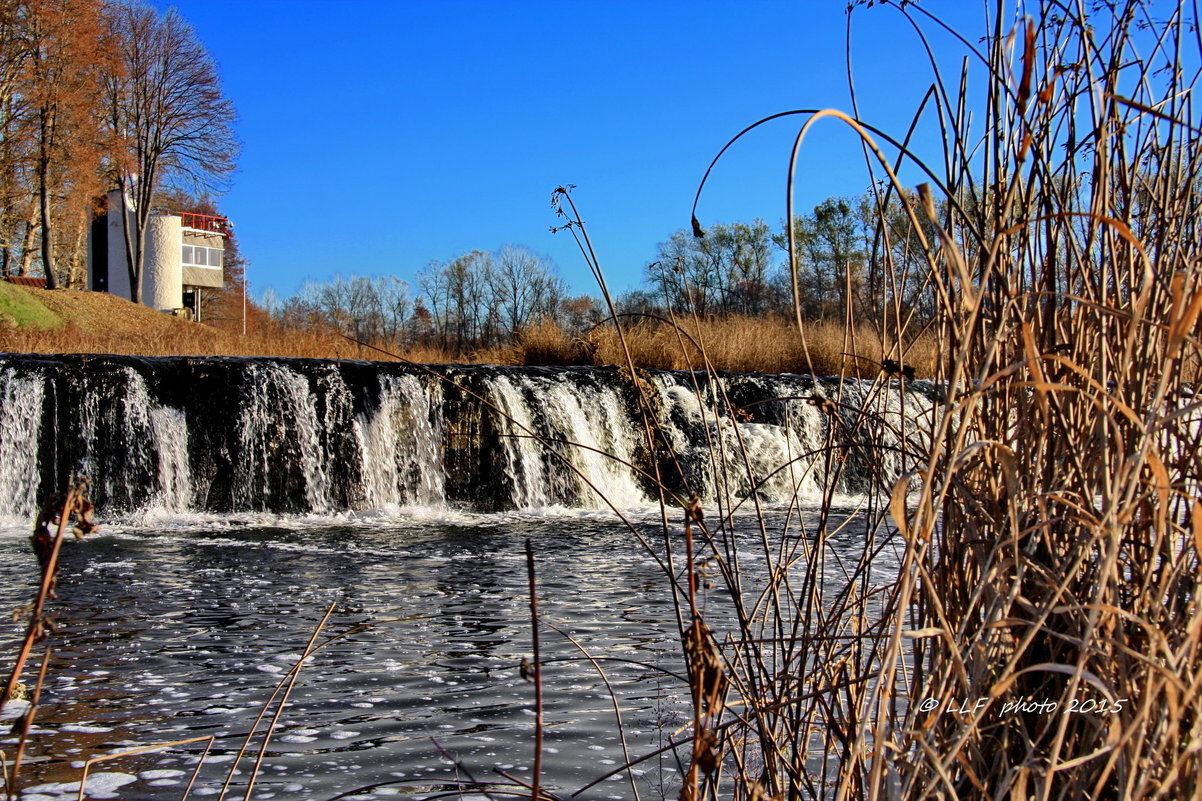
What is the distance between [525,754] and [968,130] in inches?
93.9

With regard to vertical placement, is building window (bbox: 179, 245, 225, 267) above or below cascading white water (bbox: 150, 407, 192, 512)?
above

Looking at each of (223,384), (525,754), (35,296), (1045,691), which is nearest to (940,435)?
(1045,691)

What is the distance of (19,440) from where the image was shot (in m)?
10.6

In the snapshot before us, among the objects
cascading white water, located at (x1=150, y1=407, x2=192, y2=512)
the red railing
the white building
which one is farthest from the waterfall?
the red railing

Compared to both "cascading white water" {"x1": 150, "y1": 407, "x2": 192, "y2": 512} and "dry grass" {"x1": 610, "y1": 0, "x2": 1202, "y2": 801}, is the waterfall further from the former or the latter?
"dry grass" {"x1": 610, "y1": 0, "x2": 1202, "y2": 801}

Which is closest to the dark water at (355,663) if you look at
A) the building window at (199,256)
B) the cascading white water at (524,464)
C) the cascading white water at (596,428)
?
the cascading white water at (524,464)

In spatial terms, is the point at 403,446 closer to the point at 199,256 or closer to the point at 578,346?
the point at 578,346

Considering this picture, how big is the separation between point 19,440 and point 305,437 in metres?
2.82

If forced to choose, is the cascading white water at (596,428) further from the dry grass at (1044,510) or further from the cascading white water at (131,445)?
the dry grass at (1044,510)

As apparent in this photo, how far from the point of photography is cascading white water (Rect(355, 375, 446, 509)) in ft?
38.2

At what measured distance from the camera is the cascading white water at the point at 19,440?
10.4 meters

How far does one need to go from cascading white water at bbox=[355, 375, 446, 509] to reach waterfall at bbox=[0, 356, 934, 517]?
0.05 ft

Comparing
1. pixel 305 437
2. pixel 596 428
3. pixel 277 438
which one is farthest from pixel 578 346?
pixel 277 438

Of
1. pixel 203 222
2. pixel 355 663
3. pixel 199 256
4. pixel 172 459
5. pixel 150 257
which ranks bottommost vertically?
pixel 355 663
